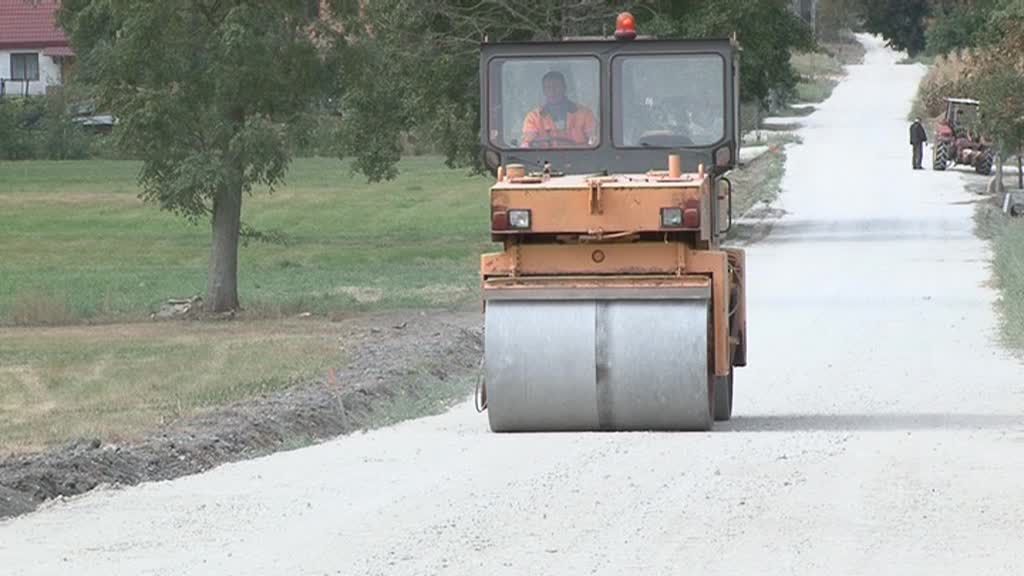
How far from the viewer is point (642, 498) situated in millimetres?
12211

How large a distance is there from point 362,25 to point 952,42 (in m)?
46.7

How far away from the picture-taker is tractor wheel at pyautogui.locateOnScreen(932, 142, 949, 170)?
62625 mm

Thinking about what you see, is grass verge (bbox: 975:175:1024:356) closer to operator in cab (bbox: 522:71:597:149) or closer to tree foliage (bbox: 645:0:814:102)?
tree foliage (bbox: 645:0:814:102)

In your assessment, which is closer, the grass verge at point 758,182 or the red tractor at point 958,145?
the grass verge at point 758,182

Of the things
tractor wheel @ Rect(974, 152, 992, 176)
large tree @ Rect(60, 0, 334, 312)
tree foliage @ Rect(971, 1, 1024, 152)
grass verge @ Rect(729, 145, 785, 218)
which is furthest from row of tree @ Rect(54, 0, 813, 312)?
tractor wheel @ Rect(974, 152, 992, 176)

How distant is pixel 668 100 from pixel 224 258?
48.4ft

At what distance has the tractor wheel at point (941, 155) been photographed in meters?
62.6

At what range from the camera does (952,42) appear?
243 feet

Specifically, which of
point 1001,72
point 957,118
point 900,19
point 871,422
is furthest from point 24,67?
point 871,422

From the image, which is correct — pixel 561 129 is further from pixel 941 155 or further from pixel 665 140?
pixel 941 155

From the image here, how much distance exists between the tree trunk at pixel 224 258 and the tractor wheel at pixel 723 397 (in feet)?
48.5

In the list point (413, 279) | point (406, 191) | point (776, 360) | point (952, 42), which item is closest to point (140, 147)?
point (413, 279)

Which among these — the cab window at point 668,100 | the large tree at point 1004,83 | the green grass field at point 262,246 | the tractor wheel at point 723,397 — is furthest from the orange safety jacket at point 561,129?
the large tree at point 1004,83

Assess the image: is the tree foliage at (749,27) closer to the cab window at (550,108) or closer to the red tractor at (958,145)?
the red tractor at (958,145)
